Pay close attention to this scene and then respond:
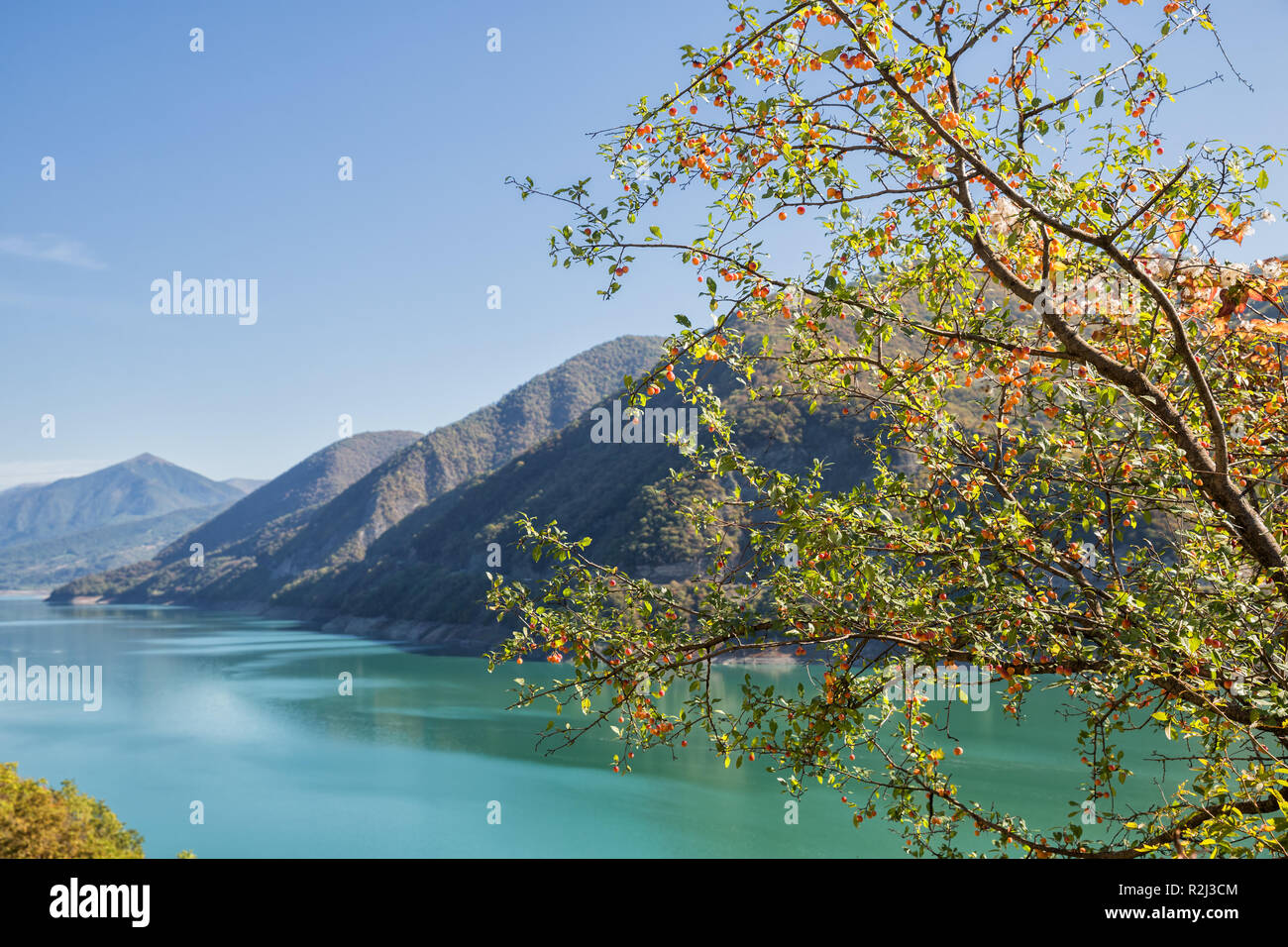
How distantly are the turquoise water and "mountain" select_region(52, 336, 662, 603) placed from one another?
49.3 m

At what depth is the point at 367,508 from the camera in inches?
4222

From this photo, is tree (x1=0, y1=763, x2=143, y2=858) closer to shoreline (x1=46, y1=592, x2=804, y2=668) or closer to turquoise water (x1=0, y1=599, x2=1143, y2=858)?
turquoise water (x1=0, y1=599, x2=1143, y2=858)

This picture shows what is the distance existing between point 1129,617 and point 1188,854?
68 cm

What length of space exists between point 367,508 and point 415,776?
8709cm

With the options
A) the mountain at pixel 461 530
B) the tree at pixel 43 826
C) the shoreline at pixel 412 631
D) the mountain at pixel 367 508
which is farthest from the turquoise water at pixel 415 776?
the mountain at pixel 367 508

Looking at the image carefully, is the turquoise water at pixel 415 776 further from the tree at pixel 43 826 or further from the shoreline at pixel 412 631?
the shoreline at pixel 412 631

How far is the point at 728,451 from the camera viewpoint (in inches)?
114

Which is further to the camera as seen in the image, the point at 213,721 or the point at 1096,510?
the point at 213,721

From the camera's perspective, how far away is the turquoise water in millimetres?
19094

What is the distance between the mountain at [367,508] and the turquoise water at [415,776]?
4928 cm

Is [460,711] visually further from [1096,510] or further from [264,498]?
[264,498]
